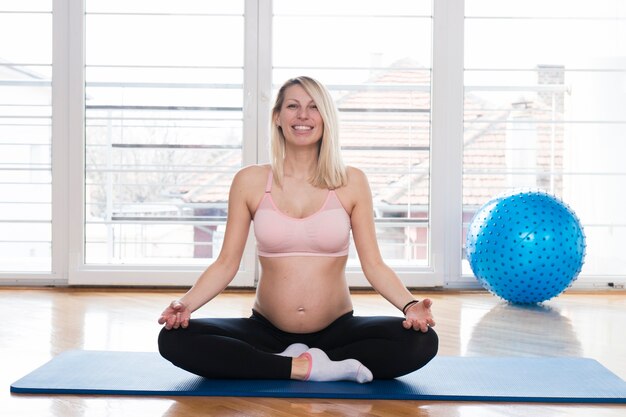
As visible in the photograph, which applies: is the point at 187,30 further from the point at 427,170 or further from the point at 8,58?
the point at 427,170

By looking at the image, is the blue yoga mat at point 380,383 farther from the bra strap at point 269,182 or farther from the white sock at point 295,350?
the bra strap at point 269,182

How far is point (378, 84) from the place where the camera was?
441 cm

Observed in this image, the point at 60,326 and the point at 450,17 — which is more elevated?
the point at 450,17

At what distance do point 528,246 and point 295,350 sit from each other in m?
1.63

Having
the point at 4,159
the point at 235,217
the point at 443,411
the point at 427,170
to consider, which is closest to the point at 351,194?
the point at 235,217

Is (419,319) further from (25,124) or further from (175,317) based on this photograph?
(25,124)

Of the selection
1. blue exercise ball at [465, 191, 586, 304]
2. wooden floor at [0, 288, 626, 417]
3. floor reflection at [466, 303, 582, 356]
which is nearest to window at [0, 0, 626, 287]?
wooden floor at [0, 288, 626, 417]

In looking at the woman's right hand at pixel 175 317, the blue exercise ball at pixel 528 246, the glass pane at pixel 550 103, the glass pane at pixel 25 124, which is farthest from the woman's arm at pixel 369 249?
the glass pane at pixel 25 124

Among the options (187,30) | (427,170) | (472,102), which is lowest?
(427,170)

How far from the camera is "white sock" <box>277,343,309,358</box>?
2.36 m

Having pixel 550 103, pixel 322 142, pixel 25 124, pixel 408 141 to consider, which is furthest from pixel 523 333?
pixel 25 124

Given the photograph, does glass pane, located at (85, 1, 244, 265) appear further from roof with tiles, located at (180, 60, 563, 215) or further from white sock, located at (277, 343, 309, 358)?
white sock, located at (277, 343, 309, 358)

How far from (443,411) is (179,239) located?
2.60 metres

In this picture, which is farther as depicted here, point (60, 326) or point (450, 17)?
point (450, 17)
